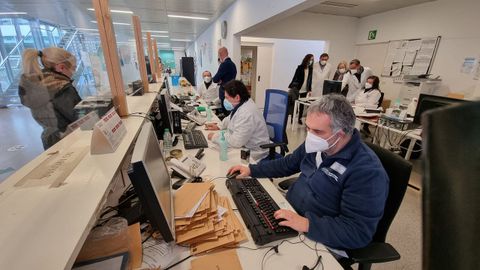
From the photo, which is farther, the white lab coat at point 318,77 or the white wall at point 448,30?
the white lab coat at point 318,77

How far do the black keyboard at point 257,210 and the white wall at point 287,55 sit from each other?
5.62 m

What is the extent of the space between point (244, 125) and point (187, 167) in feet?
2.31

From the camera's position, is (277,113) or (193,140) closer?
(193,140)

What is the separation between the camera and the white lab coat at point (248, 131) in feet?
6.25

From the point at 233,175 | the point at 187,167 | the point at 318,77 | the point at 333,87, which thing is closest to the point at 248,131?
the point at 233,175

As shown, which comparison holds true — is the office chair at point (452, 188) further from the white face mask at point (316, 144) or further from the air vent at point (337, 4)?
the air vent at point (337, 4)

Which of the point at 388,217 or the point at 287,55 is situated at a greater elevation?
the point at 287,55

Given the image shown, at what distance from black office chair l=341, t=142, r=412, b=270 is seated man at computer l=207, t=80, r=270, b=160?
3.51 ft

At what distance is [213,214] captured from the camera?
0.99 meters

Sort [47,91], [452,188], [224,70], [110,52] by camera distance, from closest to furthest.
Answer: [452,188]
[110,52]
[47,91]
[224,70]

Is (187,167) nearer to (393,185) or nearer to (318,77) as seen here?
(393,185)

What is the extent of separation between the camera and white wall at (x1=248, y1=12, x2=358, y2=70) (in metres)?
5.13

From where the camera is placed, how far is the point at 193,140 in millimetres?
1954

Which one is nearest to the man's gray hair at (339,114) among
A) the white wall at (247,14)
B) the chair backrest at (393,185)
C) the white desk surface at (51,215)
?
the chair backrest at (393,185)
